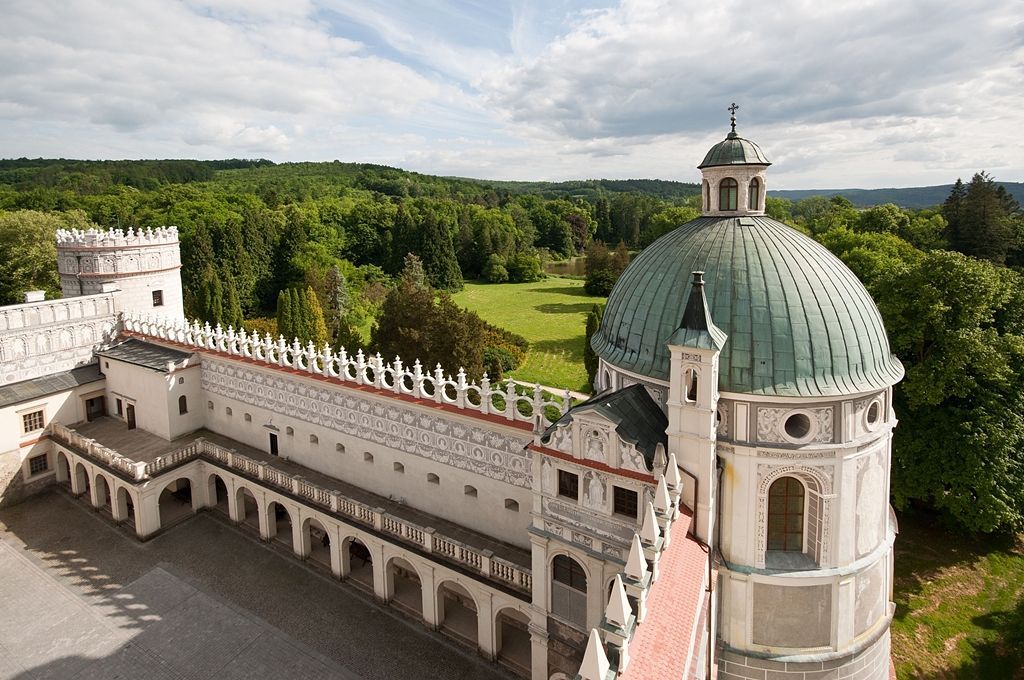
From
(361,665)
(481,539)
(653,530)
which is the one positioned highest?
(653,530)

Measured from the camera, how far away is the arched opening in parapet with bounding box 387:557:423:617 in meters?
21.5

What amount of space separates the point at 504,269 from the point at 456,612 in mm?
78680

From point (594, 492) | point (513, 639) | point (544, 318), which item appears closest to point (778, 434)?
point (594, 492)

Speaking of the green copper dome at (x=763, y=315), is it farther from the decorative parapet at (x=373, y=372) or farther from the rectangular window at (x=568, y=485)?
the rectangular window at (x=568, y=485)

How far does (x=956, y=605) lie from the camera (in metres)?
23.2

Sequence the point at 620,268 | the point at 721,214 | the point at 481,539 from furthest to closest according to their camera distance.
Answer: the point at 620,268
the point at 481,539
the point at 721,214

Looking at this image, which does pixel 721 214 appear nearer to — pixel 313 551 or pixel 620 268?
pixel 313 551

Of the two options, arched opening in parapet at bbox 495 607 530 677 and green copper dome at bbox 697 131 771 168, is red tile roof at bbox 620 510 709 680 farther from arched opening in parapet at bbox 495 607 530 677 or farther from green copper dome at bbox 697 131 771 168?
green copper dome at bbox 697 131 771 168

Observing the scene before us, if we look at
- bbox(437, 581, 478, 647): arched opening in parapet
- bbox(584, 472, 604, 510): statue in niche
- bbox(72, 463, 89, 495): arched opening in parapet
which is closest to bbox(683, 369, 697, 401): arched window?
bbox(584, 472, 604, 510): statue in niche

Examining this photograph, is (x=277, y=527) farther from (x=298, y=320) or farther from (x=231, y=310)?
(x=231, y=310)

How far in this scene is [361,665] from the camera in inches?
734

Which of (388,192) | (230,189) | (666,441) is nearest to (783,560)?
(666,441)

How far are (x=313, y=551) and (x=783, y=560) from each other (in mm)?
18182

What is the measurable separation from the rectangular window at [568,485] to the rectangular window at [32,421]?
28.2 metres
